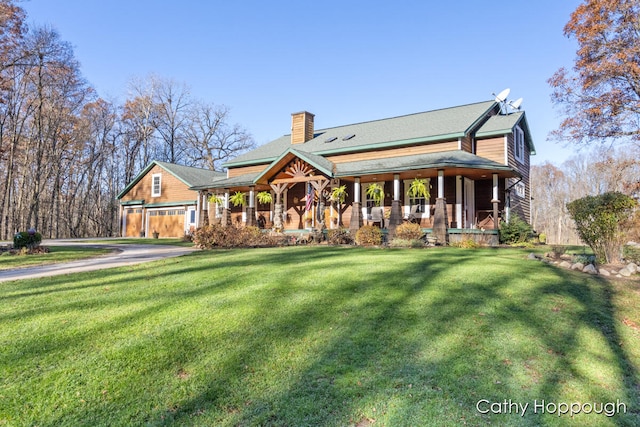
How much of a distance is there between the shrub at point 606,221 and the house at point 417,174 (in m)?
5.03

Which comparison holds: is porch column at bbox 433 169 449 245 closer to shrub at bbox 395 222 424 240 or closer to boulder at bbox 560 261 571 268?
shrub at bbox 395 222 424 240

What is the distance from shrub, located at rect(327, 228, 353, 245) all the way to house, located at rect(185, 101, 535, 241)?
655 mm

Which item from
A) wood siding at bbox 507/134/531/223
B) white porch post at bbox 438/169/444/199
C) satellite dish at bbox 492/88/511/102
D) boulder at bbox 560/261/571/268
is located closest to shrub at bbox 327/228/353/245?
white porch post at bbox 438/169/444/199

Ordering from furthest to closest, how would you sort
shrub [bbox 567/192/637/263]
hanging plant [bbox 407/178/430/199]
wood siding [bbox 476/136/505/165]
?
wood siding [bbox 476/136/505/165]
hanging plant [bbox 407/178/430/199]
shrub [bbox 567/192/637/263]

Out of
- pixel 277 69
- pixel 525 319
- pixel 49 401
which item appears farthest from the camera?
pixel 277 69

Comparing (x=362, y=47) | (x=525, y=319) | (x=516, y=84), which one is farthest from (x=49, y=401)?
(x=516, y=84)

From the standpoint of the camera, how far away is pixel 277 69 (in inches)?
809

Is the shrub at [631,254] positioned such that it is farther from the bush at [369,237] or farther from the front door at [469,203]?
the front door at [469,203]

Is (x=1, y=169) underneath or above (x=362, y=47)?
underneath

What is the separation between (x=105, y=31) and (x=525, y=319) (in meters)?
21.5

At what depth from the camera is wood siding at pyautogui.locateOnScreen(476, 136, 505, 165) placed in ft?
54.3

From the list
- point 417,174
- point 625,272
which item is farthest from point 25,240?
point 625,272

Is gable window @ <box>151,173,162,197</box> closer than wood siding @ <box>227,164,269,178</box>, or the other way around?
wood siding @ <box>227,164,269,178</box>

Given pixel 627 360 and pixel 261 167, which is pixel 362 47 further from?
pixel 627 360
